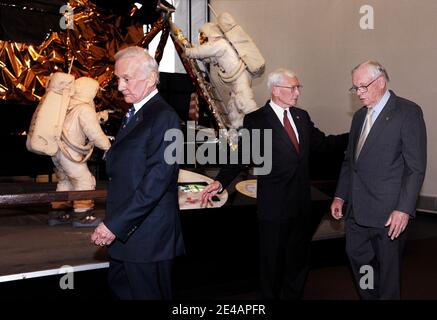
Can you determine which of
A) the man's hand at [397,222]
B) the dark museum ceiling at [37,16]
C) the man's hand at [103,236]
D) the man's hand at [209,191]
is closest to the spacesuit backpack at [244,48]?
the dark museum ceiling at [37,16]

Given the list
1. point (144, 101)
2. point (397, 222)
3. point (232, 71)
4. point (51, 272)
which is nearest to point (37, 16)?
point (232, 71)

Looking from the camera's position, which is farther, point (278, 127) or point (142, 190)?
point (278, 127)

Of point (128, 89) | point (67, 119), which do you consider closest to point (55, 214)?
point (67, 119)

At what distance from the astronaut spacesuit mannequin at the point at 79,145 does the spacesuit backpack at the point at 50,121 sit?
6 cm

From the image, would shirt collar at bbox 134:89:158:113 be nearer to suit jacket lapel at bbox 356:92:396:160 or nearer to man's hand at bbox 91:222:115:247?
man's hand at bbox 91:222:115:247

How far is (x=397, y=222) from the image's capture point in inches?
78.6

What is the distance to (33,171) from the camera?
5.79 metres

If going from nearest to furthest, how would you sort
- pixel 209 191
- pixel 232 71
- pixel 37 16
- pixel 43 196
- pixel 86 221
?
pixel 209 191 → pixel 43 196 → pixel 86 221 → pixel 232 71 → pixel 37 16

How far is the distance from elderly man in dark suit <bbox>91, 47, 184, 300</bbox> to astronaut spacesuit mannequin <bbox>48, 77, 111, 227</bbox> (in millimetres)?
1920

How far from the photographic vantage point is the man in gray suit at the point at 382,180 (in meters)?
2.02

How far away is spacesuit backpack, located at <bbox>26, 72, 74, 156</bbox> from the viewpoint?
3.48 m

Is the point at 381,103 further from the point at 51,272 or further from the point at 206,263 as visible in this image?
the point at 51,272

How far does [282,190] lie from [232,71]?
2.25 meters

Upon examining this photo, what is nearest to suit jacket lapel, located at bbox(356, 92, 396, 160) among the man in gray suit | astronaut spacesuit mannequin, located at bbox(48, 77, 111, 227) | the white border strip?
the man in gray suit
